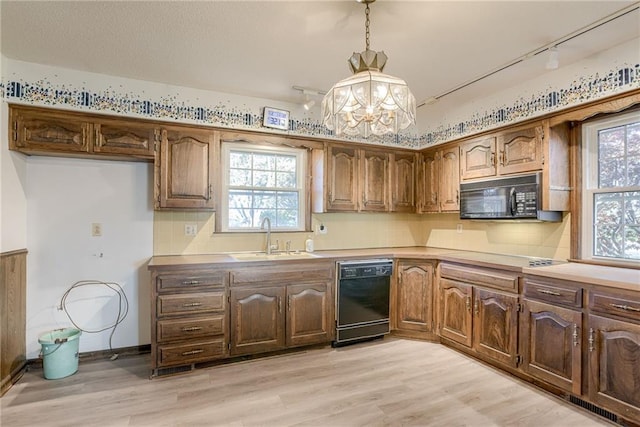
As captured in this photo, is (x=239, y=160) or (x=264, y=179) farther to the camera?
(x=264, y=179)

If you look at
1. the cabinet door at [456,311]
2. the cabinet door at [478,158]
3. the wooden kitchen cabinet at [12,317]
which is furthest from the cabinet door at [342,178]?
the wooden kitchen cabinet at [12,317]

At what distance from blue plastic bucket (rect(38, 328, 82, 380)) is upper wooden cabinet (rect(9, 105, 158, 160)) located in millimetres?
1508

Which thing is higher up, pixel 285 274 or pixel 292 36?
pixel 292 36

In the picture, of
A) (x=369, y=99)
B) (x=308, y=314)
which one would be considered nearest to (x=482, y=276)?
(x=308, y=314)

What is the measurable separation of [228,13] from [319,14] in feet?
1.82

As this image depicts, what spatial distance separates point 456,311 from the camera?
3.18m

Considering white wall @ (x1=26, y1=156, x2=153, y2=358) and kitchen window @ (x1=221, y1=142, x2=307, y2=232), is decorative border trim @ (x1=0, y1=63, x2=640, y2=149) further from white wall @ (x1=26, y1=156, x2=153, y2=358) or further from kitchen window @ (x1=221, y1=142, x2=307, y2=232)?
white wall @ (x1=26, y1=156, x2=153, y2=358)

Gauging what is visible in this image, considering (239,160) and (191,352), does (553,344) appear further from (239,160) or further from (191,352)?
(239,160)

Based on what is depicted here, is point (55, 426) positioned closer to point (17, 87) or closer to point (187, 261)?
point (187, 261)

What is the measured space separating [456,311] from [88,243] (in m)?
3.47

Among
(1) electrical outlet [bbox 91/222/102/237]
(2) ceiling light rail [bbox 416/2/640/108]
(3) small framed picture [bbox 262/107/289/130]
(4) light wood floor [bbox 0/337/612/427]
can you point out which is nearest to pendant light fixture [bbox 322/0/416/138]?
(2) ceiling light rail [bbox 416/2/640/108]

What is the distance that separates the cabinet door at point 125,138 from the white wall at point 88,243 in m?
0.27

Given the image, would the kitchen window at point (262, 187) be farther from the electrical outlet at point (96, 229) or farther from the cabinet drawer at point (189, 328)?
the electrical outlet at point (96, 229)

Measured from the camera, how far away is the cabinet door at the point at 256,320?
2904mm
